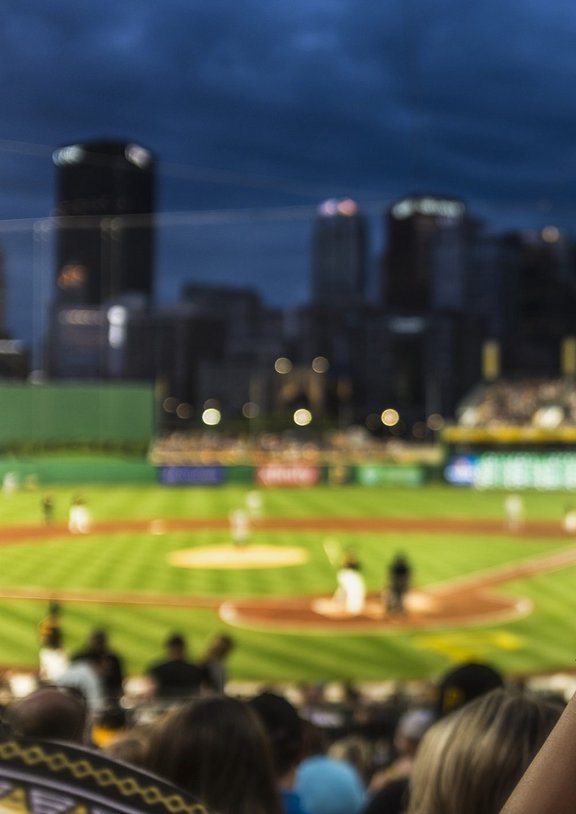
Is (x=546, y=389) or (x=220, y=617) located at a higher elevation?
(x=546, y=389)

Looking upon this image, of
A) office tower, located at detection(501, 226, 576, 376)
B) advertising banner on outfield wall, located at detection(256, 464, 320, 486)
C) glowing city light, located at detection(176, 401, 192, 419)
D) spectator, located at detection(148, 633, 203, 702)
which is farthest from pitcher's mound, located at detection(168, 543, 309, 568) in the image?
glowing city light, located at detection(176, 401, 192, 419)

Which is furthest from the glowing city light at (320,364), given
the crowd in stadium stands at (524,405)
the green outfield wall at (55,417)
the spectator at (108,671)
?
the spectator at (108,671)

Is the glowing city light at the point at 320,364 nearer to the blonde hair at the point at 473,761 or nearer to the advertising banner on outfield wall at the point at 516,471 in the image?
the advertising banner on outfield wall at the point at 516,471

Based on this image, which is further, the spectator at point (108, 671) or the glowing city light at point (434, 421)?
the glowing city light at point (434, 421)

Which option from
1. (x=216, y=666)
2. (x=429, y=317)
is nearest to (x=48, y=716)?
(x=216, y=666)

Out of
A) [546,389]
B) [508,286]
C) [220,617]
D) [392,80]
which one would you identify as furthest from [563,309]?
[220,617]

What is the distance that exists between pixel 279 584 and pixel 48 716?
1595 cm

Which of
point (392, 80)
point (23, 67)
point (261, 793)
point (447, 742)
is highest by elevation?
point (392, 80)

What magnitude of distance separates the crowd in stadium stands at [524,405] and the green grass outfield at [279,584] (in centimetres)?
1400

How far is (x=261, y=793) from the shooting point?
1607 millimetres

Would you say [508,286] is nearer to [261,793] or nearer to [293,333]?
[293,333]

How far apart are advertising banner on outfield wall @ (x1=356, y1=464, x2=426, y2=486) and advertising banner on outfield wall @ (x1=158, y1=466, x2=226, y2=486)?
22.6 ft

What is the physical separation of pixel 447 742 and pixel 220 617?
1432 centimetres

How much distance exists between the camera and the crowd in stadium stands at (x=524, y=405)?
4541 cm
